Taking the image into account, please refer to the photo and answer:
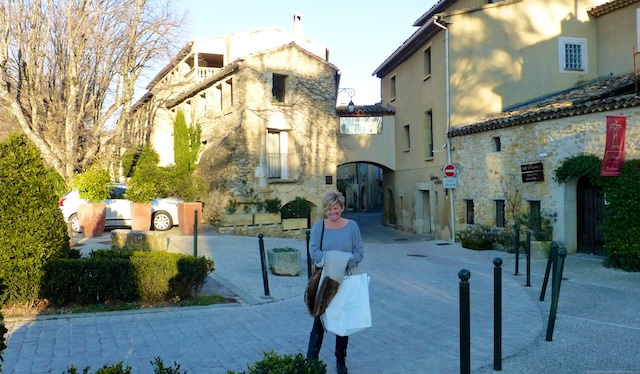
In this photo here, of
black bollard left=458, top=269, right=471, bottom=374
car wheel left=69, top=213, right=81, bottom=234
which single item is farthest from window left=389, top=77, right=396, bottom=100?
black bollard left=458, top=269, right=471, bottom=374

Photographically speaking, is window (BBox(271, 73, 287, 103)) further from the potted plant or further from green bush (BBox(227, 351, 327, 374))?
green bush (BBox(227, 351, 327, 374))

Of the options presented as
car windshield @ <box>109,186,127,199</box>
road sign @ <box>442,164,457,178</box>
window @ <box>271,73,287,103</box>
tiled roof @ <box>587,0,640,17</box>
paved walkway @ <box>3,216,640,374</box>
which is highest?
tiled roof @ <box>587,0,640,17</box>

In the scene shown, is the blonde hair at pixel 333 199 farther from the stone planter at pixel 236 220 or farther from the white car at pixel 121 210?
the stone planter at pixel 236 220

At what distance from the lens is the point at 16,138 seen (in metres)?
6.82

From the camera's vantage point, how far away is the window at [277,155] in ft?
65.8

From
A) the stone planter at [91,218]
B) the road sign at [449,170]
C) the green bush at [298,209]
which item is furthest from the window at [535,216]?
the stone planter at [91,218]

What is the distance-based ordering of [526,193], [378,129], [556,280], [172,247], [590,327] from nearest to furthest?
[556,280] → [590,327] → [172,247] → [526,193] → [378,129]

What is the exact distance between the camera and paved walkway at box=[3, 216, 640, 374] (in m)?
4.80

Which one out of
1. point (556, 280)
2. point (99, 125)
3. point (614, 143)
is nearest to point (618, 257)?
point (614, 143)

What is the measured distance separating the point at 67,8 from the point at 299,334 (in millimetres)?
18105

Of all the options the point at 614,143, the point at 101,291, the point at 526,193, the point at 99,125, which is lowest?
the point at 101,291

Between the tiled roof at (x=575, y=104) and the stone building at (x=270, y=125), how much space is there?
5987 mm

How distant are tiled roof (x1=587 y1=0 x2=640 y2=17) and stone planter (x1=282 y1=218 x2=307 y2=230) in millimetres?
12592

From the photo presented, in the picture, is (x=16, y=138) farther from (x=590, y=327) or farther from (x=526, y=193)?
(x=526, y=193)
